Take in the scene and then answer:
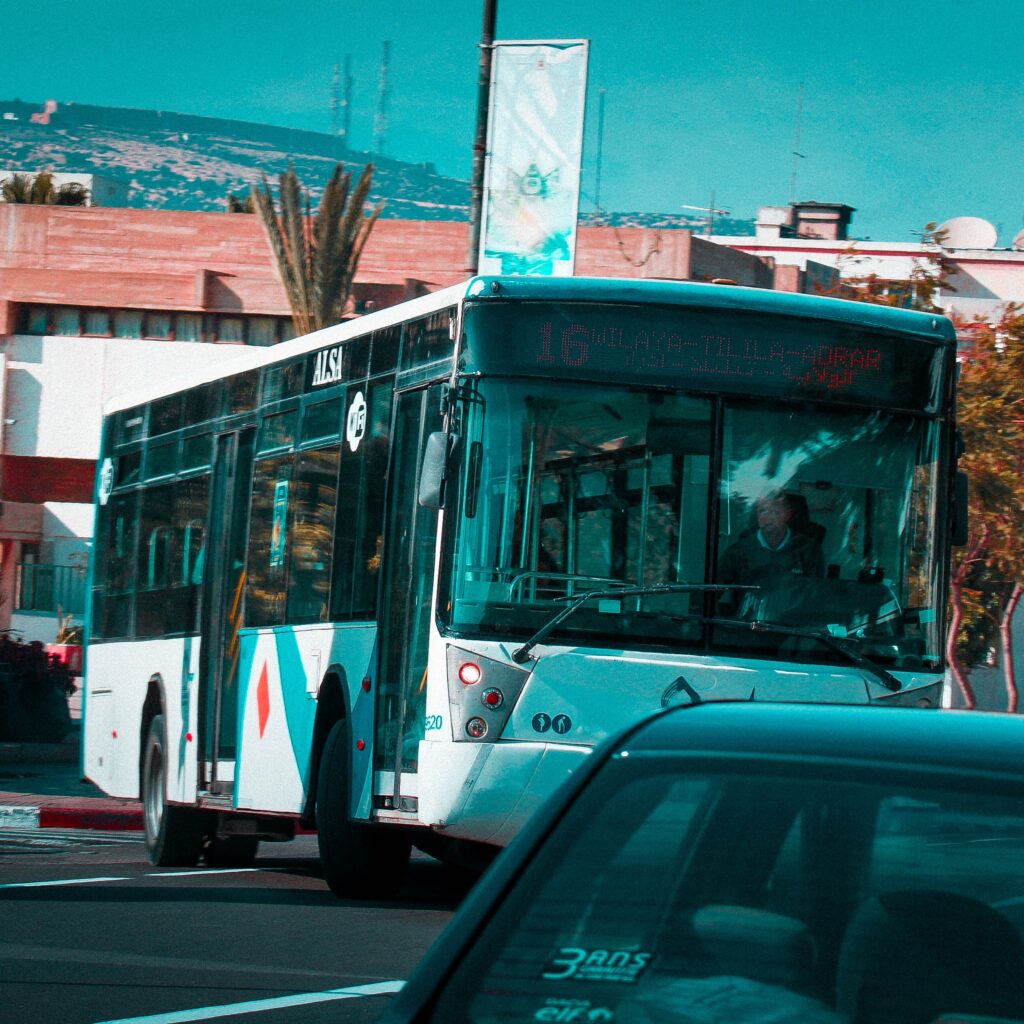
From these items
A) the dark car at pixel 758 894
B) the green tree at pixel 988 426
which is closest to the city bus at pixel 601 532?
the dark car at pixel 758 894

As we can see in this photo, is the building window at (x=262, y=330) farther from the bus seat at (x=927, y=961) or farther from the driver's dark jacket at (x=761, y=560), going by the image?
the bus seat at (x=927, y=961)

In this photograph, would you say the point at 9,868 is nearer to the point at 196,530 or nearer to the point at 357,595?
the point at 196,530

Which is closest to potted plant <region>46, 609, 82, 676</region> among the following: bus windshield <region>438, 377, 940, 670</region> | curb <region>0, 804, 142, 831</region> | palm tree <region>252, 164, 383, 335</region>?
palm tree <region>252, 164, 383, 335</region>

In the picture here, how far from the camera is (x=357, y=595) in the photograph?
10344 mm

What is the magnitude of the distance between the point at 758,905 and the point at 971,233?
76.7 metres

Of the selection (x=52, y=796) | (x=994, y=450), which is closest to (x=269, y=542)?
(x=52, y=796)

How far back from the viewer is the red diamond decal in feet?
38.0

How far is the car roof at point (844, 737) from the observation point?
2.94 meters

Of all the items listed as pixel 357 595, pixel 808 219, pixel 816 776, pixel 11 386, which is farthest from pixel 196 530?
pixel 808 219

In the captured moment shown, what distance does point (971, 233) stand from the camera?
76.7 metres

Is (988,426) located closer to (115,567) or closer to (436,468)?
(115,567)

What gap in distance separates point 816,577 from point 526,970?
6.46 metres

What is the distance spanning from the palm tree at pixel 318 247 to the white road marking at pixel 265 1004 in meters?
28.4

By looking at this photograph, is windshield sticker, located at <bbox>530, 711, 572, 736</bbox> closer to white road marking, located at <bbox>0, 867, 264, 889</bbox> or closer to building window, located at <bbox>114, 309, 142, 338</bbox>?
white road marking, located at <bbox>0, 867, 264, 889</bbox>
